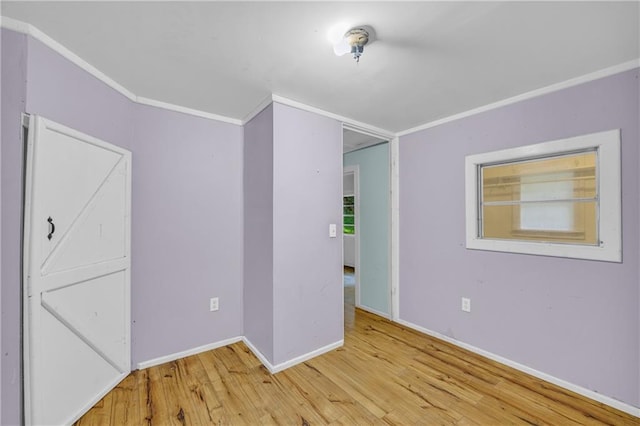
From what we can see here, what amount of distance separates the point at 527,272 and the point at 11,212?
345 centimetres

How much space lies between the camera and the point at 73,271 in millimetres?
1706

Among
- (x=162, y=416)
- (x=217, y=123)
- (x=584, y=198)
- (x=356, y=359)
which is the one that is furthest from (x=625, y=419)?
(x=217, y=123)

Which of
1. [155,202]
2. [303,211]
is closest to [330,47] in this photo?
[303,211]

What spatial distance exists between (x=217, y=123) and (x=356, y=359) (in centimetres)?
258

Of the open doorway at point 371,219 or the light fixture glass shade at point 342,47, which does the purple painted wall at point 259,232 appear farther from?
the open doorway at point 371,219

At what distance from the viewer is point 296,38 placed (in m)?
1.49

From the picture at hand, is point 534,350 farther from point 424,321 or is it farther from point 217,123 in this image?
point 217,123

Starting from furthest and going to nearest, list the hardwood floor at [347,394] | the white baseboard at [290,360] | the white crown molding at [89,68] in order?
1. the white baseboard at [290,360]
2. the hardwood floor at [347,394]
3. the white crown molding at [89,68]

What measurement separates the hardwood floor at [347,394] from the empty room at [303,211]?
19mm

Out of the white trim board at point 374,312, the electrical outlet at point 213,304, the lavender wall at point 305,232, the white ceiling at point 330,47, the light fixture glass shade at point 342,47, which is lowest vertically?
the white trim board at point 374,312

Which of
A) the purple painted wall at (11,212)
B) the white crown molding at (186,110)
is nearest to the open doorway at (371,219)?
the white crown molding at (186,110)

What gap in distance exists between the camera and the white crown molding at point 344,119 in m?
2.27

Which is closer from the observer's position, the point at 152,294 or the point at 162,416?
the point at 162,416

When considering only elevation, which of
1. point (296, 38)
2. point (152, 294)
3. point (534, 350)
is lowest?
point (534, 350)
